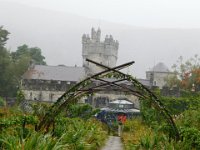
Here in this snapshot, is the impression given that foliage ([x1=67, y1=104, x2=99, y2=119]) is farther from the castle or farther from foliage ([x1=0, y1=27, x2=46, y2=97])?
foliage ([x1=0, y1=27, x2=46, y2=97])

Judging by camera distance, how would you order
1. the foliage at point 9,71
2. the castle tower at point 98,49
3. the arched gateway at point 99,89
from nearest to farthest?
the arched gateway at point 99,89
the foliage at point 9,71
the castle tower at point 98,49

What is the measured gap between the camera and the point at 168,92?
47.8 meters

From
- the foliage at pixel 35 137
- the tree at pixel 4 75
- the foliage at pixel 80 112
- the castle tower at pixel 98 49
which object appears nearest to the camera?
the foliage at pixel 35 137

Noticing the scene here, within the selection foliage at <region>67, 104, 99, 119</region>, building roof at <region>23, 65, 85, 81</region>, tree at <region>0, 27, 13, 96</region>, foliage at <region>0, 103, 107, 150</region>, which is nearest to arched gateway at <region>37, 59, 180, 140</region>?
foliage at <region>0, 103, 107, 150</region>

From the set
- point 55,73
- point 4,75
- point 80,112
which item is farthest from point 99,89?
point 55,73

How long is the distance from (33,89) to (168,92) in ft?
48.7

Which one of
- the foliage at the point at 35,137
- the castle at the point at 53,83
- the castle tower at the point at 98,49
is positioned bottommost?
the foliage at the point at 35,137

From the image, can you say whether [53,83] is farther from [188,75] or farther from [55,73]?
[188,75]

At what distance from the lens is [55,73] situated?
175ft

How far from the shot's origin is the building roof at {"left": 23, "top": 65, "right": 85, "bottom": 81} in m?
52.1

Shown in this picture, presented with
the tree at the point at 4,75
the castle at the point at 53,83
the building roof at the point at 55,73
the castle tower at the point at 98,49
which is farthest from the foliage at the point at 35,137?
the castle tower at the point at 98,49

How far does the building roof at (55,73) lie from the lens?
171 feet

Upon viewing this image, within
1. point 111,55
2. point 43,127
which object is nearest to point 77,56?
point 111,55

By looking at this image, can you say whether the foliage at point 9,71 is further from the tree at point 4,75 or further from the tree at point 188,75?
the tree at point 188,75
